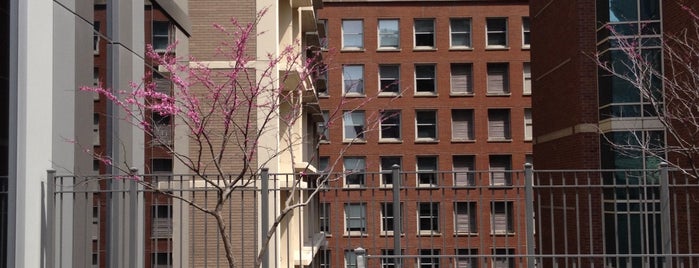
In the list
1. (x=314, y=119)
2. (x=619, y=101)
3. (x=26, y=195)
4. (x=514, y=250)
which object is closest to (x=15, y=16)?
(x=26, y=195)

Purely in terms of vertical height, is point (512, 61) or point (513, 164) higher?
point (512, 61)

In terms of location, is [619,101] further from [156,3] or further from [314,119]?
[314,119]

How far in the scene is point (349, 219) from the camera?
8.69 meters

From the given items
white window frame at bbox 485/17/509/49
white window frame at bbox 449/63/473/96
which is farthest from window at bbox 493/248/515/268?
white window frame at bbox 485/17/509/49

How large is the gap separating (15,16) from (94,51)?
224cm

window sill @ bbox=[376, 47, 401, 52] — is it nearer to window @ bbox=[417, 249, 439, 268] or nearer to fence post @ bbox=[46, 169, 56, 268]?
window @ bbox=[417, 249, 439, 268]

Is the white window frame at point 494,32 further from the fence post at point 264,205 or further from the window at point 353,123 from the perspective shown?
the fence post at point 264,205

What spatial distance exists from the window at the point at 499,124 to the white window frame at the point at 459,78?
5.69ft

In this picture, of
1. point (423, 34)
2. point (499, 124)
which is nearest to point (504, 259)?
point (499, 124)

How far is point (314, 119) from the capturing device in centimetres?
3562

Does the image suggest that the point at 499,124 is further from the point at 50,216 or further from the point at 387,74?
the point at 50,216

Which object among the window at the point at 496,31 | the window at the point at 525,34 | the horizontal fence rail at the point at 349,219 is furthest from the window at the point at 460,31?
the horizontal fence rail at the point at 349,219

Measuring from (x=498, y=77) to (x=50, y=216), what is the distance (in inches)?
1410

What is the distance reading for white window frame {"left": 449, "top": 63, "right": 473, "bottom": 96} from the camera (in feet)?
142
